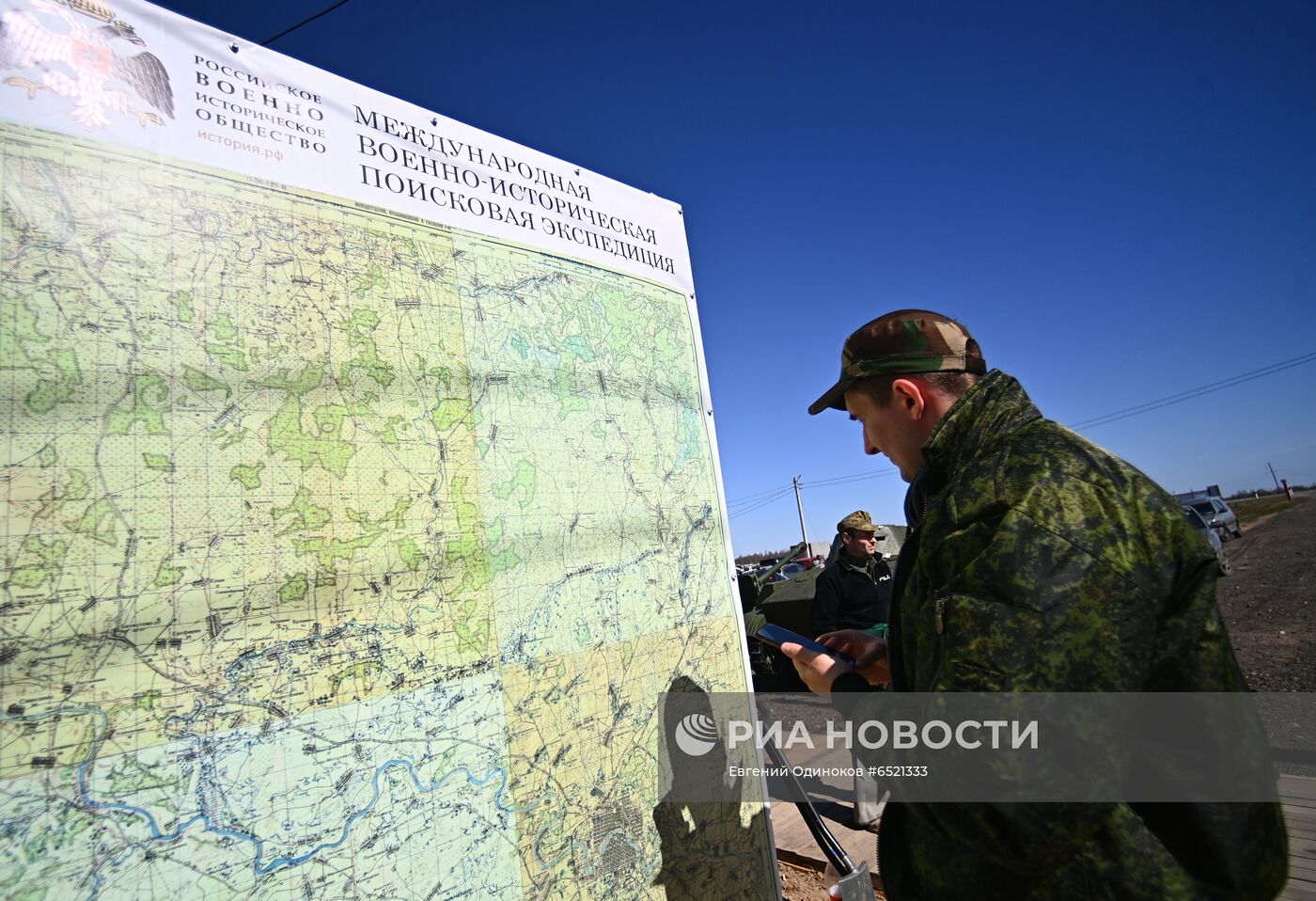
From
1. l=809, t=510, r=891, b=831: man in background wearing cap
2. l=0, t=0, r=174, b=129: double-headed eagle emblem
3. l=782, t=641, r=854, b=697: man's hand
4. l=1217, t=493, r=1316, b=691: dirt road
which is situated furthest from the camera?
l=1217, t=493, r=1316, b=691: dirt road

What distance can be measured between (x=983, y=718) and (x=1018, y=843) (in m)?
0.23

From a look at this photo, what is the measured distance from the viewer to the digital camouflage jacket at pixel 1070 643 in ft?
3.45

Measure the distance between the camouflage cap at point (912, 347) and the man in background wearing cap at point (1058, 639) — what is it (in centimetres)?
23

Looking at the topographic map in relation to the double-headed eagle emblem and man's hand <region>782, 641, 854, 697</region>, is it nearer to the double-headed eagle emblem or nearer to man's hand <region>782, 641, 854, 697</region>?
the double-headed eagle emblem

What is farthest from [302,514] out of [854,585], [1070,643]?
[854,585]

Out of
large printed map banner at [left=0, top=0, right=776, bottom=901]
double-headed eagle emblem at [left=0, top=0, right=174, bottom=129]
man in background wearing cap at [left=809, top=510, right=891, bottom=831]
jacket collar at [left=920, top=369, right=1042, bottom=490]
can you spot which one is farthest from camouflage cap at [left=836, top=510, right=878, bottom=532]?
double-headed eagle emblem at [left=0, top=0, right=174, bottom=129]

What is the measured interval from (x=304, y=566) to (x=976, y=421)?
1.52 metres

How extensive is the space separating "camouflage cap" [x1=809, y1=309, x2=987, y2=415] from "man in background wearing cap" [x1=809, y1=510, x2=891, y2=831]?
2.76m

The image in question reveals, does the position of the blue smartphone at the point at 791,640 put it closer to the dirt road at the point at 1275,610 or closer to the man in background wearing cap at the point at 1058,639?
the man in background wearing cap at the point at 1058,639

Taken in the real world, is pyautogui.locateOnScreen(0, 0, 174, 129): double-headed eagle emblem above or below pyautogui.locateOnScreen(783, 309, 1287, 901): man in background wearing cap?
above

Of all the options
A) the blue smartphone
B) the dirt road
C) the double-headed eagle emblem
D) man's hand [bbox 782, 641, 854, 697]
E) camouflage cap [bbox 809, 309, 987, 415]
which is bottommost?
the dirt road

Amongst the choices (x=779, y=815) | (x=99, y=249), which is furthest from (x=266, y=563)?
(x=779, y=815)

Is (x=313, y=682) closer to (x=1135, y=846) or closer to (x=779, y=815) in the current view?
(x=1135, y=846)

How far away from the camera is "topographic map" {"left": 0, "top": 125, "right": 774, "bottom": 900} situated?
1169mm
